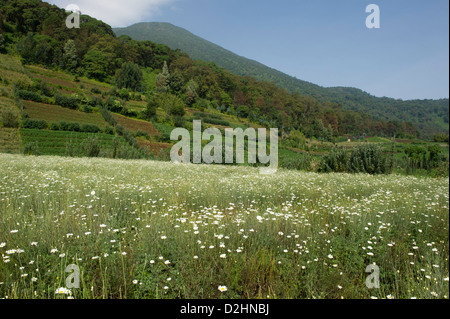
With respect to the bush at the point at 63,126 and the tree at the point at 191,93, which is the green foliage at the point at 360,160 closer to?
the bush at the point at 63,126

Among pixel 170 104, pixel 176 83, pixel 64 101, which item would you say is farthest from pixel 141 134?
pixel 176 83

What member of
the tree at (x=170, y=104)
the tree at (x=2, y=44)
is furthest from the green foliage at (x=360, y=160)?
the tree at (x=2, y=44)

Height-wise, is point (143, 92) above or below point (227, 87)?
below

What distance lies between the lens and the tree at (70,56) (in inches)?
2859

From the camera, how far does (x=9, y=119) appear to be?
3238 centimetres

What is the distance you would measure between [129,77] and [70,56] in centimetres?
1865

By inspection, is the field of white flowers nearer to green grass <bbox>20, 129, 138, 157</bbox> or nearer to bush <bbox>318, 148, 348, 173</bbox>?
bush <bbox>318, 148, 348, 173</bbox>

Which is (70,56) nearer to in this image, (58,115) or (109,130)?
(58,115)

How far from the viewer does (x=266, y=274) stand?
250 centimetres

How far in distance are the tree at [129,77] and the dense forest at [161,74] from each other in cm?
35

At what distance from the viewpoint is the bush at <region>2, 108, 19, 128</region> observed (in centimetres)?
3212

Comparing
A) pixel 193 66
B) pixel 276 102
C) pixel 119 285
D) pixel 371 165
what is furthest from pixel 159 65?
pixel 119 285
